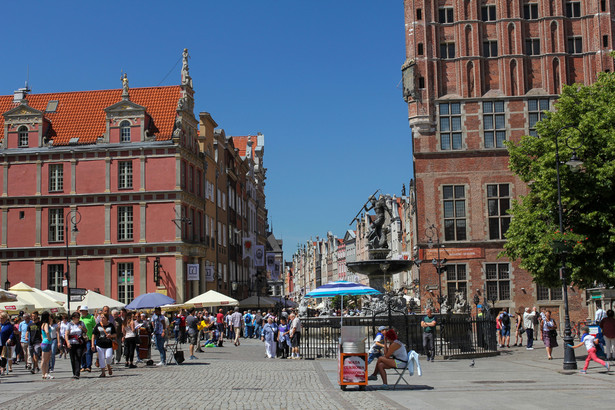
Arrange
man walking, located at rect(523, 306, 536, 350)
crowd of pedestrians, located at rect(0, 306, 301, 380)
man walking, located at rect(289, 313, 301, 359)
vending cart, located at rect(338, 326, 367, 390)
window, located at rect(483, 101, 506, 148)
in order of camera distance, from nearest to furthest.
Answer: vending cart, located at rect(338, 326, 367, 390), crowd of pedestrians, located at rect(0, 306, 301, 380), man walking, located at rect(289, 313, 301, 359), man walking, located at rect(523, 306, 536, 350), window, located at rect(483, 101, 506, 148)

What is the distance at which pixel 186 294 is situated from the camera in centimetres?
4772

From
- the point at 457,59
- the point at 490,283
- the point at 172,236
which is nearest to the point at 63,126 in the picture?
the point at 172,236

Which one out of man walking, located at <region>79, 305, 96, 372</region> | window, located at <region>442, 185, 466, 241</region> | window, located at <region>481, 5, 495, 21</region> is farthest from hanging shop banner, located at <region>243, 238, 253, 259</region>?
man walking, located at <region>79, 305, 96, 372</region>

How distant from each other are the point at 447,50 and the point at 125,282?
24.4m

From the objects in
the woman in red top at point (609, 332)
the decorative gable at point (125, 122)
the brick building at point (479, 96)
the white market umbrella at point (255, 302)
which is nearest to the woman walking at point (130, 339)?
the woman in red top at point (609, 332)

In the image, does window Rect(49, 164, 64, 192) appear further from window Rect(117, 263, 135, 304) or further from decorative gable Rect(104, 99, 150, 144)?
window Rect(117, 263, 135, 304)

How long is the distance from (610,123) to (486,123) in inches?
742

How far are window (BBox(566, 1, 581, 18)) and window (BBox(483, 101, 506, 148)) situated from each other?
721 cm

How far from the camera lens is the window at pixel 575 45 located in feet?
156

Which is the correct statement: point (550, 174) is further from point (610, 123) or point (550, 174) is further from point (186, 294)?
point (186, 294)

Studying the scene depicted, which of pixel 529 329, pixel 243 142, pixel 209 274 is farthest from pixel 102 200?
pixel 243 142

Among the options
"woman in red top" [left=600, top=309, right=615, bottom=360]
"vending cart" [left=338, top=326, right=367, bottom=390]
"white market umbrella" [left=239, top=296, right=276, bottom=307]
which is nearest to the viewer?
"vending cart" [left=338, top=326, right=367, bottom=390]

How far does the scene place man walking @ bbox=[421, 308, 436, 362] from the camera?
24.5 meters

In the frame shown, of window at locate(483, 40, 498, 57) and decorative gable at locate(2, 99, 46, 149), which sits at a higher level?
window at locate(483, 40, 498, 57)
